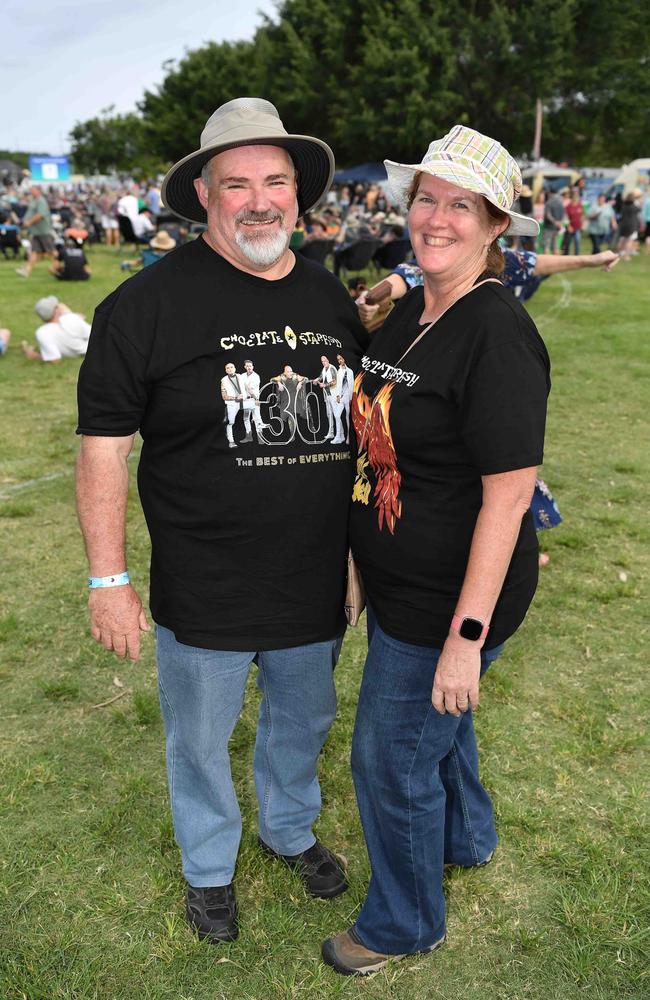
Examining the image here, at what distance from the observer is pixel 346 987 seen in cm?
253

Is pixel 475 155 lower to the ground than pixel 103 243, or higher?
higher

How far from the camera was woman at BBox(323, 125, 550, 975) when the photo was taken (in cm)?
197

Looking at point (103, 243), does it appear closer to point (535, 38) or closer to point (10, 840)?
point (535, 38)

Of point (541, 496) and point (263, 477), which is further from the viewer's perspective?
point (541, 496)

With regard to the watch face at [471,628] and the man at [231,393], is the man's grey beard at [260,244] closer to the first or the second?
the man at [231,393]

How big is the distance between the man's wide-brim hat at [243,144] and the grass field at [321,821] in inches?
89.8

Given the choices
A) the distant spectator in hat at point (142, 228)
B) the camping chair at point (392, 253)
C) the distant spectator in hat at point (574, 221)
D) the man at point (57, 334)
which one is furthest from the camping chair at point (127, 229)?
the man at point (57, 334)

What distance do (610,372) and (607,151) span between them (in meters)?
50.5

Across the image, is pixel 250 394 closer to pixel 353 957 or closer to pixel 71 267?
pixel 353 957

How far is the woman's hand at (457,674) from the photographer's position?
6.85 feet

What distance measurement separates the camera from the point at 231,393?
89.1 inches

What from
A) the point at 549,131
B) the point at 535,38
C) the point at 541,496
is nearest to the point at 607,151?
the point at 549,131

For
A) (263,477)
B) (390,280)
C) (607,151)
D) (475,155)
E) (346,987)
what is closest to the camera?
(475,155)

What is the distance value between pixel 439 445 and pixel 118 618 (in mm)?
1085
